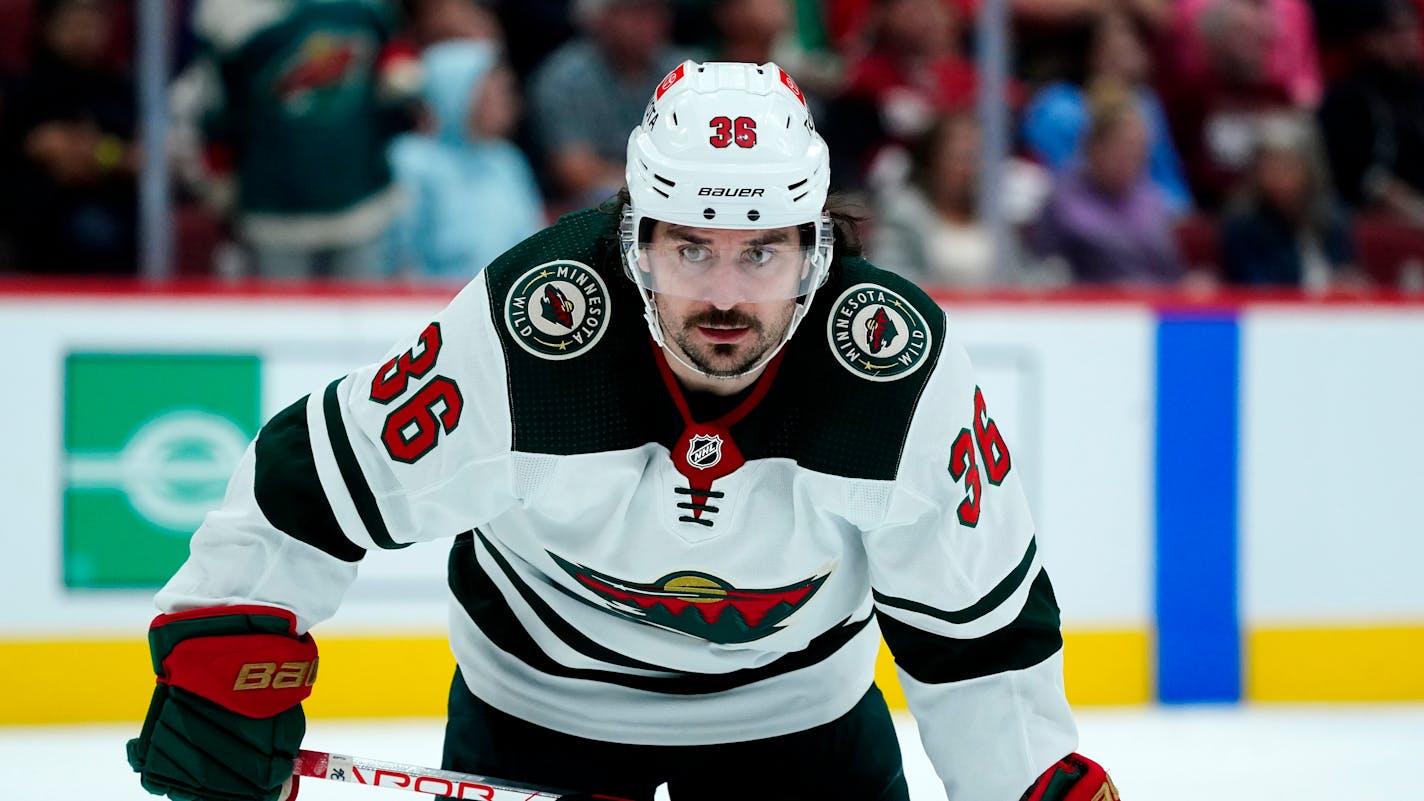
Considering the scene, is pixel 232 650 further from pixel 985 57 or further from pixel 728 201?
pixel 985 57

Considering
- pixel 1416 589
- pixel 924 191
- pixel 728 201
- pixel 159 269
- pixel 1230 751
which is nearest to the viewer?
pixel 728 201

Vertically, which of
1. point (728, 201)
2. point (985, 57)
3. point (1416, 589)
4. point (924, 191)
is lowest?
point (1416, 589)

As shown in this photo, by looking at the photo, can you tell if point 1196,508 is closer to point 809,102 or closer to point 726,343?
point 809,102

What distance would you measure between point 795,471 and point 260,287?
225 cm

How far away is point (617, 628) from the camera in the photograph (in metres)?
2.26

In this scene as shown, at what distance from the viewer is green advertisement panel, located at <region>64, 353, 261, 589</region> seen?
386cm

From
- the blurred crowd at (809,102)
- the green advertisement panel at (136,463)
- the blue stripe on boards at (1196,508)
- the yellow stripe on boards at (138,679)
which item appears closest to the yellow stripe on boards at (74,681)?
the yellow stripe on boards at (138,679)

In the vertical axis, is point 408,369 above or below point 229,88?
below

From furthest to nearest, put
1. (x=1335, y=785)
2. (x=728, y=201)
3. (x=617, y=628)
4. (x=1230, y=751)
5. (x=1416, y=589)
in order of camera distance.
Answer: (x=1416, y=589) → (x=1230, y=751) → (x=1335, y=785) → (x=617, y=628) → (x=728, y=201)

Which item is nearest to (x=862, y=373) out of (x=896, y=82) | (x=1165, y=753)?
(x=1165, y=753)

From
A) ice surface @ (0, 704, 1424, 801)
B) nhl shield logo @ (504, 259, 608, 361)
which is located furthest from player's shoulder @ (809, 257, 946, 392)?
ice surface @ (0, 704, 1424, 801)

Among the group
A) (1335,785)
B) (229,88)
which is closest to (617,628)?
(1335,785)

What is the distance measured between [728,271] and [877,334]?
202mm

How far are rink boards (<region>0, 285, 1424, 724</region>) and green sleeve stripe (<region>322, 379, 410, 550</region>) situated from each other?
6.03ft
